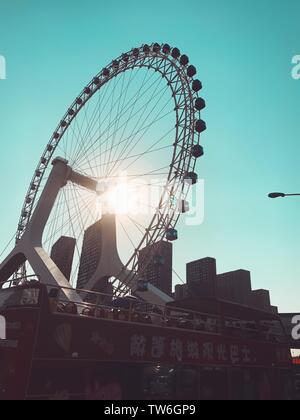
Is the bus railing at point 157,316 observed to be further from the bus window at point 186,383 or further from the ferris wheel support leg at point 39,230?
the ferris wheel support leg at point 39,230

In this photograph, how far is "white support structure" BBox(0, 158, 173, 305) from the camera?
2650 cm

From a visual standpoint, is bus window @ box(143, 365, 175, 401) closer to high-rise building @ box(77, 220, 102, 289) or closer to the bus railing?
the bus railing

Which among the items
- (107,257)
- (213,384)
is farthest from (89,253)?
(213,384)

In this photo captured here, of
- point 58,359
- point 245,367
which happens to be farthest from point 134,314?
point 245,367

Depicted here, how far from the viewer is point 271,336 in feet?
60.3

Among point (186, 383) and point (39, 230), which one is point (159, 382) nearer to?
point (186, 383)

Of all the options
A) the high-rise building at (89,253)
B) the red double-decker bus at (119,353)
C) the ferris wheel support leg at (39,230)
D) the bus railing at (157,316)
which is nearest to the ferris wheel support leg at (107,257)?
the ferris wheel support leg at (39,230)

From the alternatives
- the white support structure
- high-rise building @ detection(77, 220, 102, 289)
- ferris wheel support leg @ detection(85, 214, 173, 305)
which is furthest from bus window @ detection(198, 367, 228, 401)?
high-rise building @ detection(77, 220, 102, 289)

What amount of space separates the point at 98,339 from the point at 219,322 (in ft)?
21.9

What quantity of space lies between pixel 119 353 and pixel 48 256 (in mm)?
16337

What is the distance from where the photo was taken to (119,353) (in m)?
10.9

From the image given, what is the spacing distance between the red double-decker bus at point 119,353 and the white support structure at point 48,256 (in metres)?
10.8

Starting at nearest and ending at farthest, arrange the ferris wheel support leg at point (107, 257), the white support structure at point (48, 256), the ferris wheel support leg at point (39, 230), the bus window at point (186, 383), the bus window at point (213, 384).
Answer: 1. the bus window at point (186, 383)
2. the bus window at point (213, 384)
3. the ferris wheel support leg at point (39, 230)
4. the white support structure at point (48, 256)
5. the ferris wheel support leg at point (107, 257)

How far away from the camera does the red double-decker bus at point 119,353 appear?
941 cm
